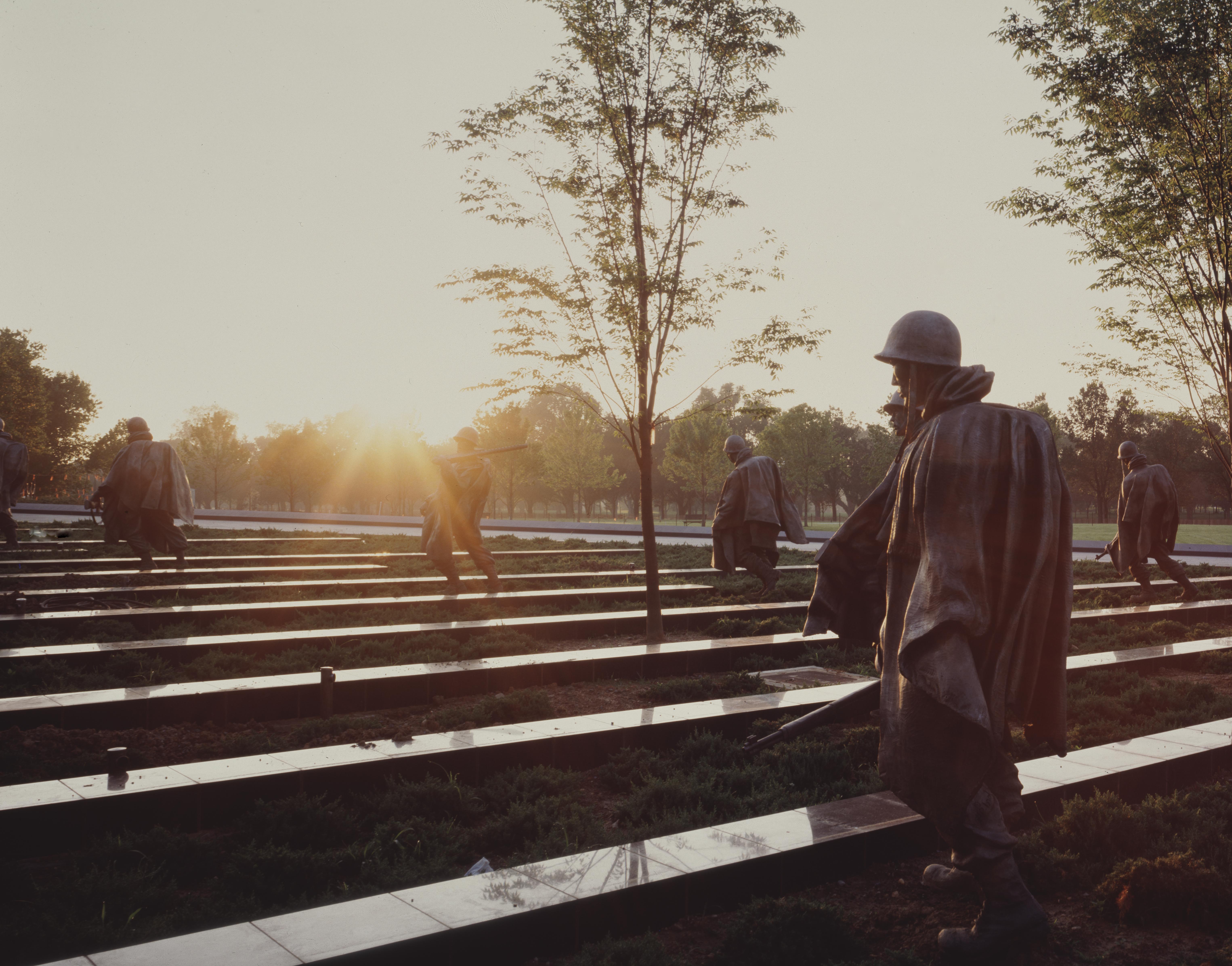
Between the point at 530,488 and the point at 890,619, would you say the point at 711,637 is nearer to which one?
the point at 890,619

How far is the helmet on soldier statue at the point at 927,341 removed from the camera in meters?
3.13

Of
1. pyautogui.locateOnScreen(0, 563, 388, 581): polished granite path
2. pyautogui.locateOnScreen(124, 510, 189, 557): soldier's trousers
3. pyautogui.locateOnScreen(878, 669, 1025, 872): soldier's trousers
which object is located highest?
pyautogui.locateOnScreen(124, 510, 189, 557): soldier's trousers

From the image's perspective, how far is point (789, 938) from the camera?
3090 mm

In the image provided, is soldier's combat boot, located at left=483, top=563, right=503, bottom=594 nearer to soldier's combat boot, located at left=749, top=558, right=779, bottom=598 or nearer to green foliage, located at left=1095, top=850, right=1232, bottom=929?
soldier's combat boot, located at left=749, top=558, right=779, bottom=598

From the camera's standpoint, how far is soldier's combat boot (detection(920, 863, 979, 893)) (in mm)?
3395

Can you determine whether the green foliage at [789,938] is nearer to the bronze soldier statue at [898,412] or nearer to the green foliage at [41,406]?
the bronze soldier statue at [898,412]

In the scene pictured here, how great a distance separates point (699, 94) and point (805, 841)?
7.38m

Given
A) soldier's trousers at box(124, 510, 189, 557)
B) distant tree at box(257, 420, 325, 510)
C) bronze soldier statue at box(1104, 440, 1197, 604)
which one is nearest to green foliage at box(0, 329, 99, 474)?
distant tree at box(257, 420, 325, 510)

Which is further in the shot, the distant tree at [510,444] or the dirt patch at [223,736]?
the distant tree at [510,444]

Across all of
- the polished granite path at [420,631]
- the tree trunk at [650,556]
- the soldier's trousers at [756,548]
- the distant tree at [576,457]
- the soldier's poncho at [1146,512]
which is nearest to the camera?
the polished granite path at [420,631]

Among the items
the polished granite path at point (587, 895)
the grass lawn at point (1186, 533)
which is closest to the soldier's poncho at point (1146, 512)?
the polished granite path at point (587, 895)

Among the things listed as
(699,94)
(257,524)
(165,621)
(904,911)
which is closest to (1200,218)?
(699,94)

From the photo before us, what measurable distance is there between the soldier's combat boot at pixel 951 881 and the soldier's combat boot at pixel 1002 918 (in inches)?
16.8

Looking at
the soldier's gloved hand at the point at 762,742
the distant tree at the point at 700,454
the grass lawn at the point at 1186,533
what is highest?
the distant tree at the point at 700,454
